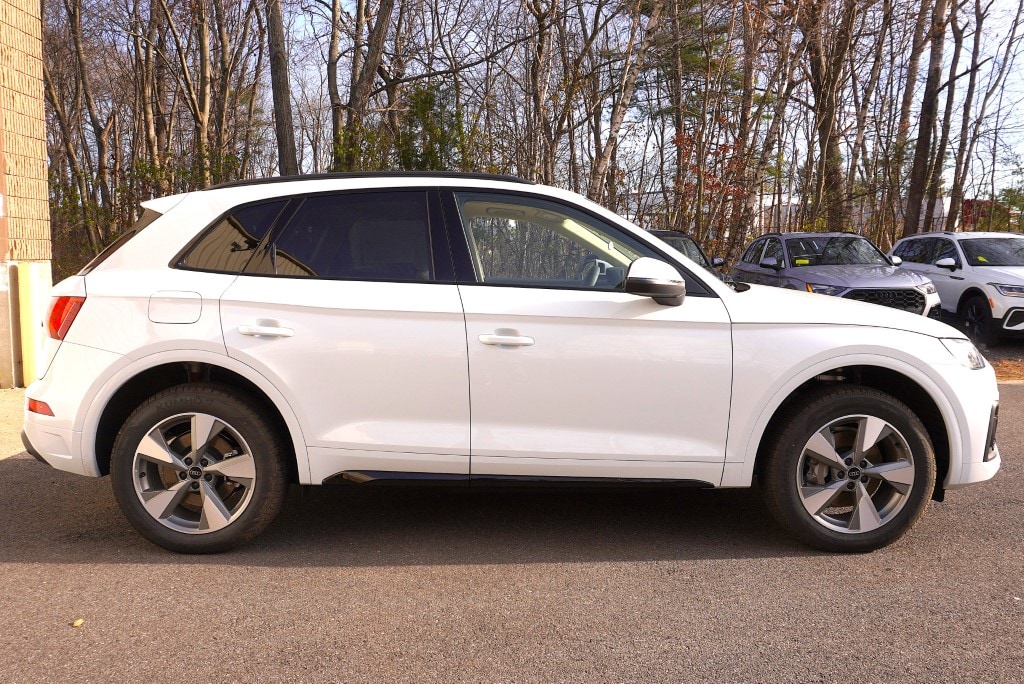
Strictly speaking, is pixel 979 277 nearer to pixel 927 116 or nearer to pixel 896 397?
pixel 927 116

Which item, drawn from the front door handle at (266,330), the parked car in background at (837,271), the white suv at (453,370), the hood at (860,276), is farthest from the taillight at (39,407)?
the hood at (860,276)

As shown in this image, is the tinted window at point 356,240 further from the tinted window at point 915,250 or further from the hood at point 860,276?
the tinted window at point 915,250

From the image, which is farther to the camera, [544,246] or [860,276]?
[860,276]

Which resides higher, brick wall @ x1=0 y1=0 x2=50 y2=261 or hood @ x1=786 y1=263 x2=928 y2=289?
brick wall @ x1=0 y1=0 x2=50 y2=261

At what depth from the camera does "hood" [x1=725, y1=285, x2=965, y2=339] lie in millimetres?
4359

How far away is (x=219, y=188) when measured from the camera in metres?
4.66

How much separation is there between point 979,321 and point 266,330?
11.8 meters

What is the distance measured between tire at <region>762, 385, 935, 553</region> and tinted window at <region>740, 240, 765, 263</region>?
10318 mm

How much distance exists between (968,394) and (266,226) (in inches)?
138

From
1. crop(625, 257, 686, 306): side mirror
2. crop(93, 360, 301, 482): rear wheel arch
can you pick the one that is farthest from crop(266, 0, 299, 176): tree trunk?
crop(625, 257, 686, 306): side mirror

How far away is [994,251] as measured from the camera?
13656 mm

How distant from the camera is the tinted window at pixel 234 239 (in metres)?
4.41

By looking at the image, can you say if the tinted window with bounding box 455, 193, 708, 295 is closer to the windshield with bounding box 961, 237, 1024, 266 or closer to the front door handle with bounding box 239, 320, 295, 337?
the front door handle with bounding box 239, 320, 295, 337

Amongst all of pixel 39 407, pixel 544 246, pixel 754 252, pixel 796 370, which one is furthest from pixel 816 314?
pixel 754 252
